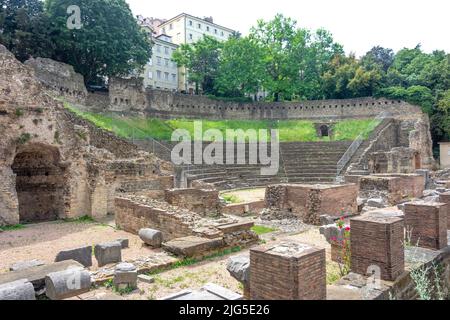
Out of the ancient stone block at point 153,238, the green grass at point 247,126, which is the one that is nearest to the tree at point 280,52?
the green grass at point 247,126

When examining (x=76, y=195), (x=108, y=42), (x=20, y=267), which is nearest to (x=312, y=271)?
(x=20, y=267)

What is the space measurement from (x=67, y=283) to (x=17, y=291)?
33.8 inches

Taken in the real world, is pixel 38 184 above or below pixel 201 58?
below

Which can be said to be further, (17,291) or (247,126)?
(247,126)

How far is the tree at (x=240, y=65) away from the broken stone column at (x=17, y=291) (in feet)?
132

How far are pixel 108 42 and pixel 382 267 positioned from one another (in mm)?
32132

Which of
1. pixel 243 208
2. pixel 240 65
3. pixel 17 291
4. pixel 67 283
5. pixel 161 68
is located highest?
pixel 161 68

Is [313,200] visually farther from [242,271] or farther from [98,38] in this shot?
[98,38]

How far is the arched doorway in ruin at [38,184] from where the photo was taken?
1545 cm

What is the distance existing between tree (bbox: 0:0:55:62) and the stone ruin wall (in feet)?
55.5

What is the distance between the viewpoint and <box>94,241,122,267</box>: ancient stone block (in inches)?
327

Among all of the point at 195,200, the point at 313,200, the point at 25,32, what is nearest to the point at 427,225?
the point at 313,200

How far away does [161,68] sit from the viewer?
192ft

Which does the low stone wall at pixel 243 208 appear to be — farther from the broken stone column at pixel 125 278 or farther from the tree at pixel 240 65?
the tree at pixel 240 65
